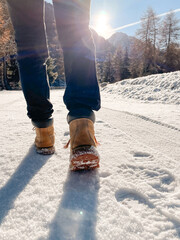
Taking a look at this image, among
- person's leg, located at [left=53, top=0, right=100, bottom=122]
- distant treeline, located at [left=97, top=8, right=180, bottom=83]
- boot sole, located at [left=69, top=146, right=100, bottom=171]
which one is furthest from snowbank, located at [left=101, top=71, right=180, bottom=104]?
distant treeline, located at [left=97, top=8, right=180, bottom=83]

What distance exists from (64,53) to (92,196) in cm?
73

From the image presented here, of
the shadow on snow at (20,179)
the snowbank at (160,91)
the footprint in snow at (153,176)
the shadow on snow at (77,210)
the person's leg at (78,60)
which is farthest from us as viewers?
the snowbank at (160,91)

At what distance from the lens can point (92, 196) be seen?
1.93 ft

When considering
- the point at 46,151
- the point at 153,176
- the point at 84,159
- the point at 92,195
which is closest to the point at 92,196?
the point at 92,195

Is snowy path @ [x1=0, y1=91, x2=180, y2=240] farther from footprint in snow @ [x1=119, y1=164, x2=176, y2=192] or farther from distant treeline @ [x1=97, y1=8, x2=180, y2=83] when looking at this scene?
distant treeline @ [x1=97, y1=8, x2=180, y2=83]

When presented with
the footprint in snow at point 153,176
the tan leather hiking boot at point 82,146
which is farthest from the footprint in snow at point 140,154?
the tan leather hiking boot at point 82,146

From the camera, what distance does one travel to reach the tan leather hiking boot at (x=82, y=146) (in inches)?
27.9

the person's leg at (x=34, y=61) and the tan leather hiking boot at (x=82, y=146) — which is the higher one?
the person's leg at (x=34, y=61)

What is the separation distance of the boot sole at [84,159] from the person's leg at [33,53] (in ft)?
1.15

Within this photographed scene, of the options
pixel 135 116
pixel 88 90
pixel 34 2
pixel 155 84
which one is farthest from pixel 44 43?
pixel 155 84

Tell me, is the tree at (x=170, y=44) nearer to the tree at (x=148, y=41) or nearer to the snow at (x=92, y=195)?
the tree at (x=148, y=41)

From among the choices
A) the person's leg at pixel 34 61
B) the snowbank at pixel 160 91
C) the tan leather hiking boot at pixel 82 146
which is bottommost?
the snowbank at pixel 160 91

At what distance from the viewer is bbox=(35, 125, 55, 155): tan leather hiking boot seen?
3.12ft

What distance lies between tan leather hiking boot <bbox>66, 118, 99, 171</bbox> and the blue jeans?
5 centimetres
